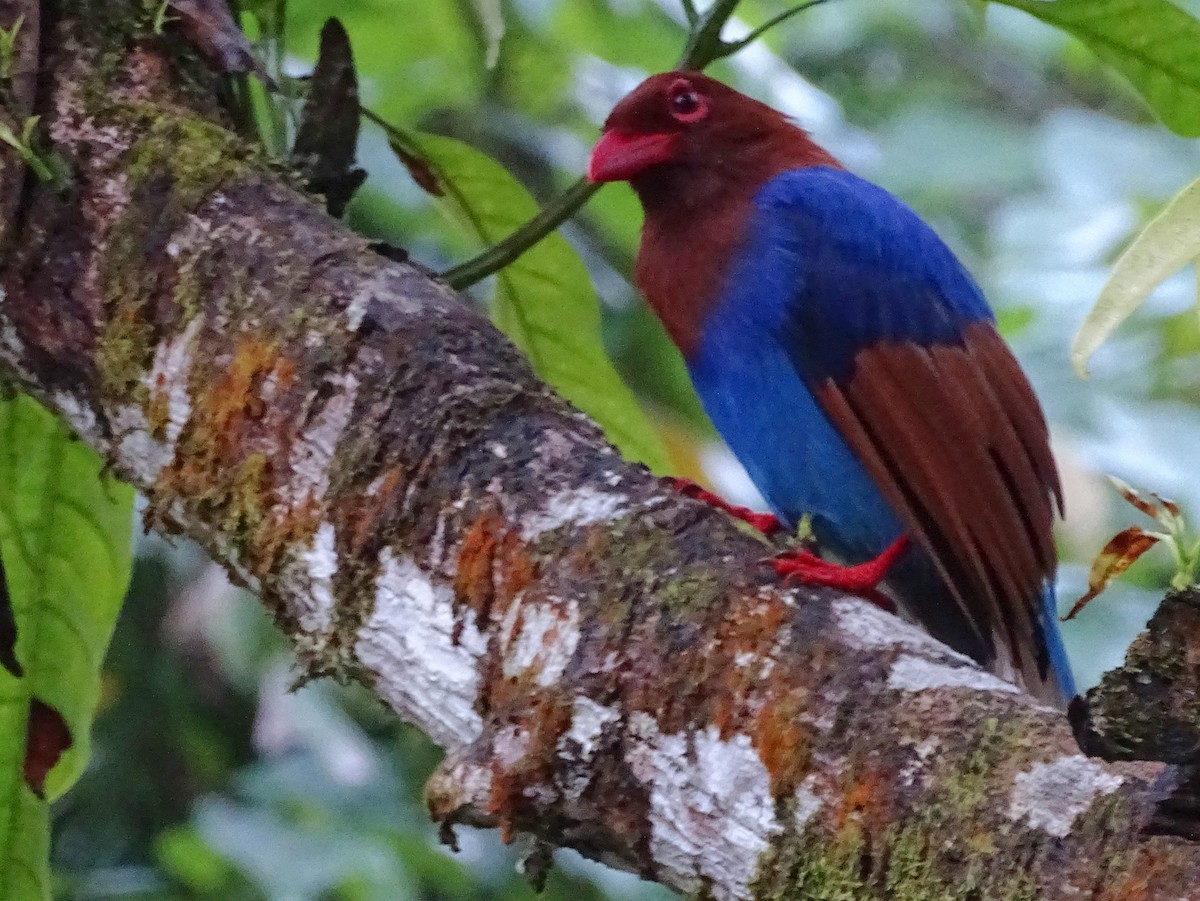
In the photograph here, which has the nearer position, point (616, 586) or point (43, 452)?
point (616, 586)

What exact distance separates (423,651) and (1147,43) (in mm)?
1570

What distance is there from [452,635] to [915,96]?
3.95 meters

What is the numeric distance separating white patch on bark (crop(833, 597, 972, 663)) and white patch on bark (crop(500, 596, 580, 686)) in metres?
0.27

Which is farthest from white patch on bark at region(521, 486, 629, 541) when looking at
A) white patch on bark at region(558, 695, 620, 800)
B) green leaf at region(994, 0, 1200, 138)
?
green leaf at region(994, 0, 1200, 138)

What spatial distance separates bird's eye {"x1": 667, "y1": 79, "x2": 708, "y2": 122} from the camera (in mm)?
2646

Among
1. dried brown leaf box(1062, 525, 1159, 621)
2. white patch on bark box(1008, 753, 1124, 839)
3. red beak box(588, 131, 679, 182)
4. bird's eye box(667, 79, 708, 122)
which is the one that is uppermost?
bird's eye box(667, 79, 708, 122)

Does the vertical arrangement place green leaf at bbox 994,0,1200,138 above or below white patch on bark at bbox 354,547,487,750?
above

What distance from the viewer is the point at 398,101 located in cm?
378

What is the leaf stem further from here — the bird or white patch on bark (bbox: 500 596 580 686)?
white patch on bark (bbox: 500 596 580 686)

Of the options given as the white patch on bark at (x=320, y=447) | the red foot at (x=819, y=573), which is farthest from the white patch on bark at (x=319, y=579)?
the red foot at (x=819, y=573)

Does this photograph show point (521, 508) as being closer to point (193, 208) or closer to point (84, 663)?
point (193, 208)

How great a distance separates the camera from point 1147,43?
7.42ft

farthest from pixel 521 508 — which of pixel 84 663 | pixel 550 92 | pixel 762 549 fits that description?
pixel 550 92

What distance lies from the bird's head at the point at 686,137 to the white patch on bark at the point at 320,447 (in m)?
1.04
